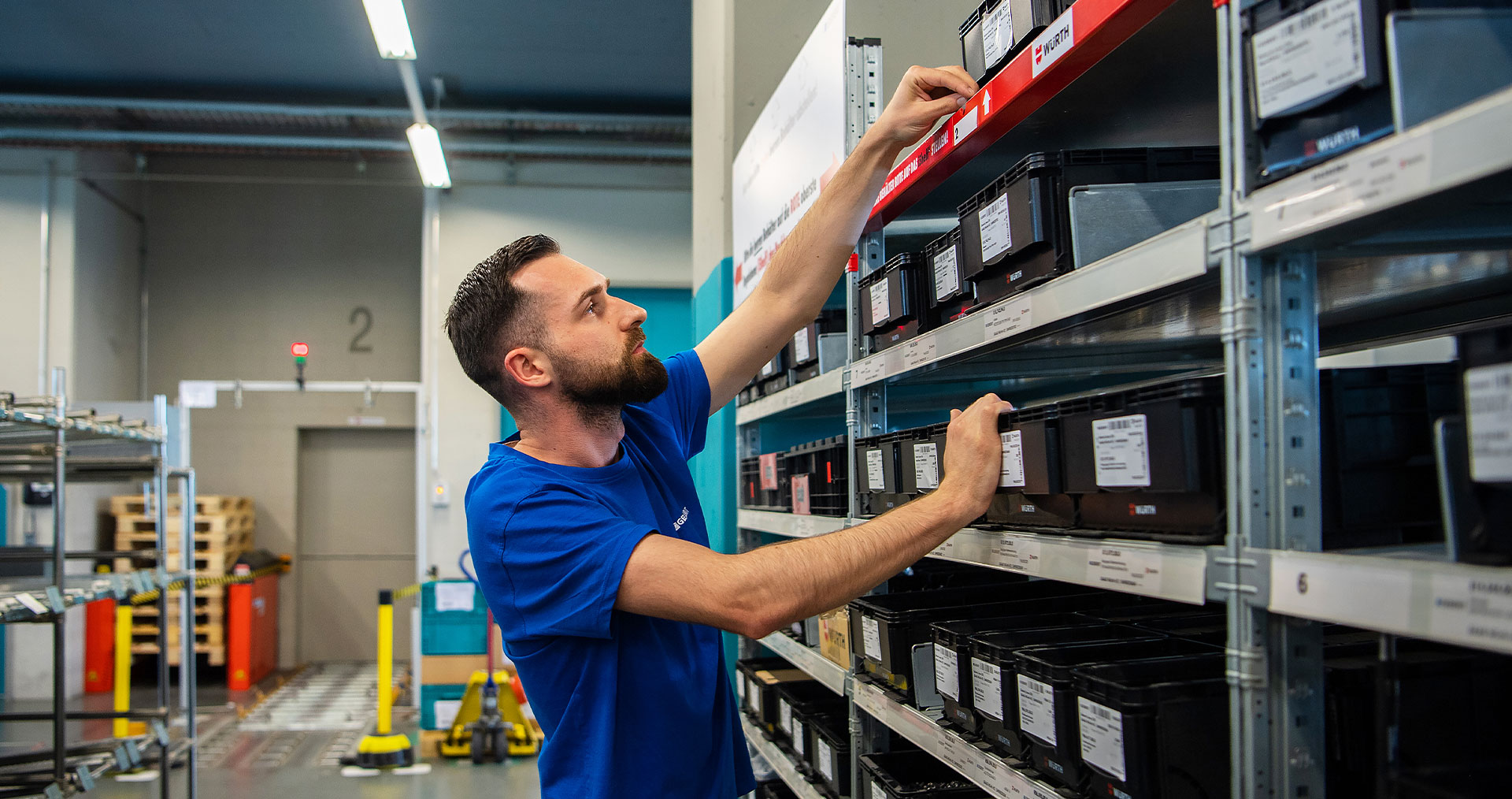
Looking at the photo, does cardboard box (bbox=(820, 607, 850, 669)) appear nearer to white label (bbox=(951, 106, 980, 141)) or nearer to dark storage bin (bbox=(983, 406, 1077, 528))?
dark storage bin (bbox=(983, 406, 1077, 528))

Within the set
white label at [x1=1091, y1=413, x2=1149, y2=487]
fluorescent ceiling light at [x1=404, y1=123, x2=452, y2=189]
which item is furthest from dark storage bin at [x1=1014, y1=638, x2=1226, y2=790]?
fluorescent ceiling light at [x1=404, y1=123, x2=452, y2=189]

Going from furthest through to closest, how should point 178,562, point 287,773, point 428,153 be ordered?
1. point 178,562
2. point 428,153
3. point 287,773

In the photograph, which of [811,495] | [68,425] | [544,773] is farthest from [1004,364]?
[68,425]

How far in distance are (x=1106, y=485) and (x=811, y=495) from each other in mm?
1368

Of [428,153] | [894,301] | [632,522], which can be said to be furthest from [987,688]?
[428,153]

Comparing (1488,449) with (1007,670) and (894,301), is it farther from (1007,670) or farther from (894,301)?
(894,301)

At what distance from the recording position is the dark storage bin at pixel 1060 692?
1.36m

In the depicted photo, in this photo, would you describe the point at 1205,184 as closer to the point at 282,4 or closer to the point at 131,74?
the point at 282,4

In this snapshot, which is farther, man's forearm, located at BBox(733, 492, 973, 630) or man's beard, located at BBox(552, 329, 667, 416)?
man's beard, located at BBox(552, 329, 667, 416)

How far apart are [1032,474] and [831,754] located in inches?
48.7

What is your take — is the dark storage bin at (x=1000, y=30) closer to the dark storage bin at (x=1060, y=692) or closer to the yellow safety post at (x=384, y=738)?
the dark storage bin at (x=1060, y=692)

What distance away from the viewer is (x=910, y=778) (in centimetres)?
217

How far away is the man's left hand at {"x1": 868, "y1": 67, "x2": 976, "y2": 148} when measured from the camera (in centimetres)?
176

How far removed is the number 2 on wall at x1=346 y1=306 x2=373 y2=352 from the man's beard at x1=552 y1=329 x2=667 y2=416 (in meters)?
9.23
